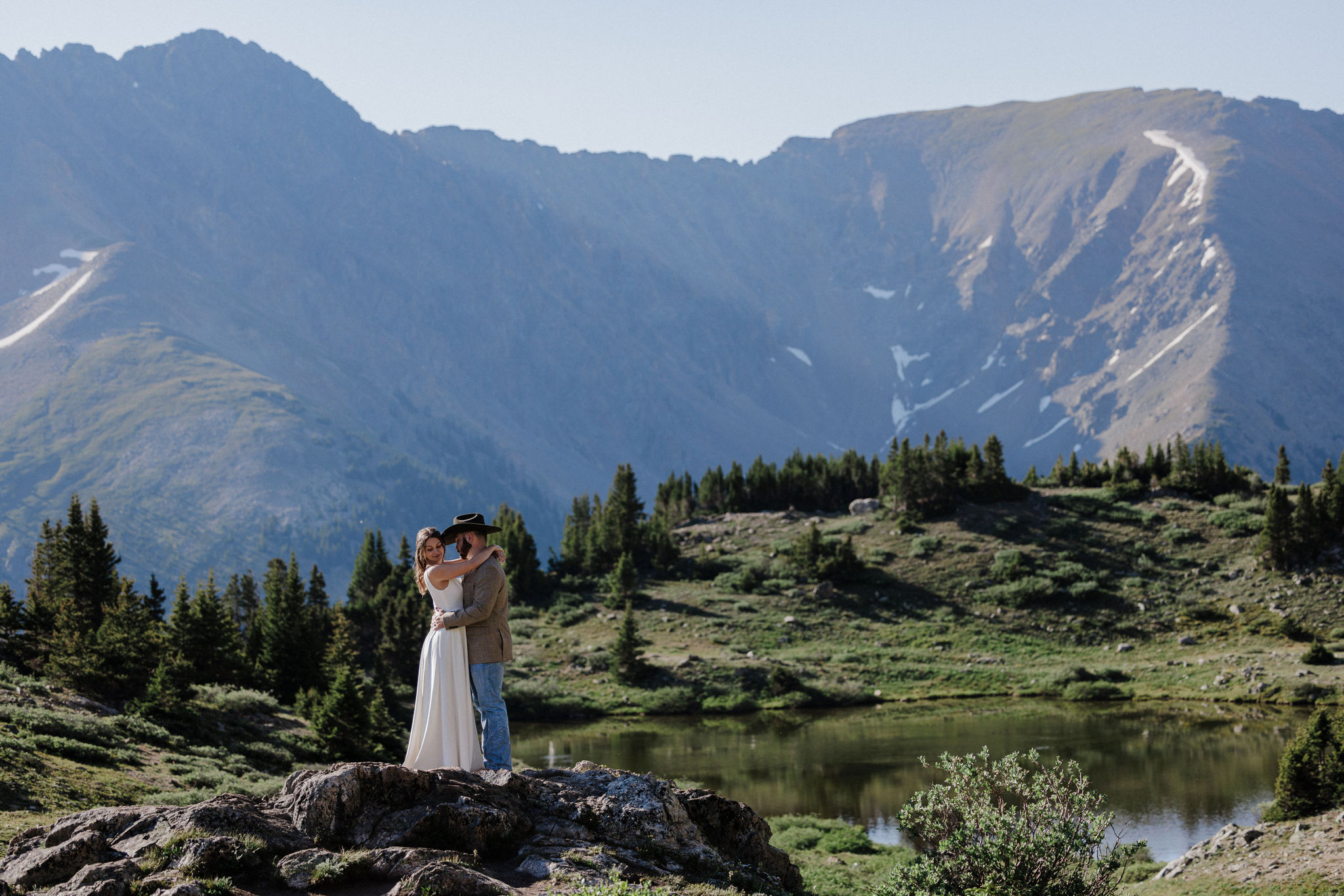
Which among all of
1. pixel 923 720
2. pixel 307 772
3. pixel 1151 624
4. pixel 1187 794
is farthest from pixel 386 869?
pixel 1151 624

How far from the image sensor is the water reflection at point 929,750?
36.8m

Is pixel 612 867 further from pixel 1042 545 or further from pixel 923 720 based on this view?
pixel 1042 545

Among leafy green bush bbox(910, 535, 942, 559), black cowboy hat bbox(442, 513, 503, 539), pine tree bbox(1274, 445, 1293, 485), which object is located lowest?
black cowboy hat bbox(442, 513, 503, 539)

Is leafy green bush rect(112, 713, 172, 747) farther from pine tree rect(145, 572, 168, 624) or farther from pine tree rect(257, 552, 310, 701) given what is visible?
pine tree rect(145, 572, 168, 624)

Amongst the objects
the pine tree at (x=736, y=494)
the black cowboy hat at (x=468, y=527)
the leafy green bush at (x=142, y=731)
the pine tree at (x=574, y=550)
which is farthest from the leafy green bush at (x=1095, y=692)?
the black cowboy hat at (x=468, y=527)

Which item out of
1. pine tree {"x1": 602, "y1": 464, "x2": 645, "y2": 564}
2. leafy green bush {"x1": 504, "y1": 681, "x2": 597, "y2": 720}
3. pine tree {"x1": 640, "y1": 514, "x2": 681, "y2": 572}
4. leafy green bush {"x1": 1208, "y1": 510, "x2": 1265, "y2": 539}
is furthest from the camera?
pine tree {"x1": 602, "y1": 464, "x2": 645, "y2": 564}

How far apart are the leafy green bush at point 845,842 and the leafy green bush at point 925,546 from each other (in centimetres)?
5398

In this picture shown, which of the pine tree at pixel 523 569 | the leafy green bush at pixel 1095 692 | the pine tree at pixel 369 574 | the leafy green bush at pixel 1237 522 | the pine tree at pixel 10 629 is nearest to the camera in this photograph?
the pine tree at pixel 10 629

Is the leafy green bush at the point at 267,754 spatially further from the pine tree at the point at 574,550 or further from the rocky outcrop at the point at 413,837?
the pine tree at the point at 574,550

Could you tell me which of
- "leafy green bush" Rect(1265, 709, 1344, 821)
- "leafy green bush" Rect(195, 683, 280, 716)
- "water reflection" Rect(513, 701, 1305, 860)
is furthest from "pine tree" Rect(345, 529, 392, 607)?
"leafy green bush" Rect(1265, 709, 1344, 821)

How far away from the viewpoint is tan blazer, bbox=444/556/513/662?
582 inches

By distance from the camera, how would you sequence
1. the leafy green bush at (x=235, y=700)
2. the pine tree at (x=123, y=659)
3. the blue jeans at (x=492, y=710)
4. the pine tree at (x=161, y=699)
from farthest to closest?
the leafy green bush at (x=235, y=700), the pine tree at (x=123, y=659), the pine tree at (x=161, y=699), the blue jeans at (x=492, y=710)

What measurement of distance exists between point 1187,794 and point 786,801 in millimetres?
15302

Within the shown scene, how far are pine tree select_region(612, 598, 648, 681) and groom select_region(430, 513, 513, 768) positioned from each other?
55653mm
